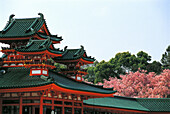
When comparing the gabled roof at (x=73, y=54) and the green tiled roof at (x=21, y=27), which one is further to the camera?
the gabled roof at (x=73, y=54)

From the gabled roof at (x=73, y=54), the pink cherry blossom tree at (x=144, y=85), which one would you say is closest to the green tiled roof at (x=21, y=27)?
the gabled roof at (x=73, y=54)

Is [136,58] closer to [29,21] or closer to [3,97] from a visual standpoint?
[29,21]

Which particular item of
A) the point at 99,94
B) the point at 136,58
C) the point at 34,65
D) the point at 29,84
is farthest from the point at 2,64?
the point at 136,58

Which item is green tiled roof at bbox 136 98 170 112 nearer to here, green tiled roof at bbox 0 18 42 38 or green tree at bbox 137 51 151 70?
green tiled roof at bbox 0 18 42 38

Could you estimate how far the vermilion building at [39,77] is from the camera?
97.7 ft

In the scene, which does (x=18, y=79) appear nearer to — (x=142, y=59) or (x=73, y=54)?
(x=73, y=54)

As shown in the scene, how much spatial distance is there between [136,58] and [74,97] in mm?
61788

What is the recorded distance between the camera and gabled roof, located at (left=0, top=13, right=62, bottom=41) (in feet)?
114

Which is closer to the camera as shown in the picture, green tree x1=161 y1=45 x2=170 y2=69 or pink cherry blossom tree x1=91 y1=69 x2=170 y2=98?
pink cherry blossom tree x1=91 y1=69 x2=170 y2=98

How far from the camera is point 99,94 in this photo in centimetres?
3522

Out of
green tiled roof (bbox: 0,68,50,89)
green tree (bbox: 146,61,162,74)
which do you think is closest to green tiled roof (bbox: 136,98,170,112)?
green tiled roof (bbox: 0,68,50,89)

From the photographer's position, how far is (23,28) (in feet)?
118

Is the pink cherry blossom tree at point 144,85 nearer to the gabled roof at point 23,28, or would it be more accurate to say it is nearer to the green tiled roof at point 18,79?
the gabled roof at point 23,28

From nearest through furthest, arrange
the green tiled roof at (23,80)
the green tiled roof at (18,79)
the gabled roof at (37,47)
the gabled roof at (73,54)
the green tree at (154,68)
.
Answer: the green tiled roof at (23,80) < the green tiled roof at (18,79) < the gabled roof at (37,47) < the gabled roof at (73,54) < the green tree at (154,68)
